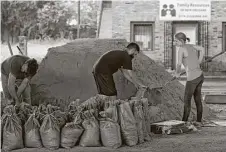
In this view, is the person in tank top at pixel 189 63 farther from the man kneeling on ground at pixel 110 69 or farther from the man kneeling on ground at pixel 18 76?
the man kneeling on ground at pixel 18 76

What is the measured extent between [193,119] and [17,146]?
3250 mm

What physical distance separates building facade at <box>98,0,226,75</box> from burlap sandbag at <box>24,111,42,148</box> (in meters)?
10.6

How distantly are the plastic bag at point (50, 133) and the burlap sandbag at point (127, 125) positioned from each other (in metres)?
0.76

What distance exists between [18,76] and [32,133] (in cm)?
140

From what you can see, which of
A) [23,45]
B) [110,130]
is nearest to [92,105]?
[110,130]

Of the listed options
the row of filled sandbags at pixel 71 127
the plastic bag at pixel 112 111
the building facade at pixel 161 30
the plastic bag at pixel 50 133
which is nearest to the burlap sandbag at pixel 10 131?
the row of filled sandbags at pixel 71 127

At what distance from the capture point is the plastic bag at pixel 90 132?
16.9 feet

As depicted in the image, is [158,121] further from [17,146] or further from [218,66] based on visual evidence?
[218,66]

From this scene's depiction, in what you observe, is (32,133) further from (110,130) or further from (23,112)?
(110,130)

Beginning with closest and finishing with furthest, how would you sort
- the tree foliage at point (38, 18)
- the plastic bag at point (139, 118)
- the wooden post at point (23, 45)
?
1. the plastic bag at point (139, 118)
2. the wooden post at point (23, 45)
3. the tree foliage at point (38, 18)

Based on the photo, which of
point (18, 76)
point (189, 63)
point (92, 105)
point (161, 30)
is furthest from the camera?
point (161, 30)

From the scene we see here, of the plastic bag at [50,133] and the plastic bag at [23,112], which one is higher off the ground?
the plastic bag at [23,112]

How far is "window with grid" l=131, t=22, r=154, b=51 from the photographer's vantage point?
619 inches

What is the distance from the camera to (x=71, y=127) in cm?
519
